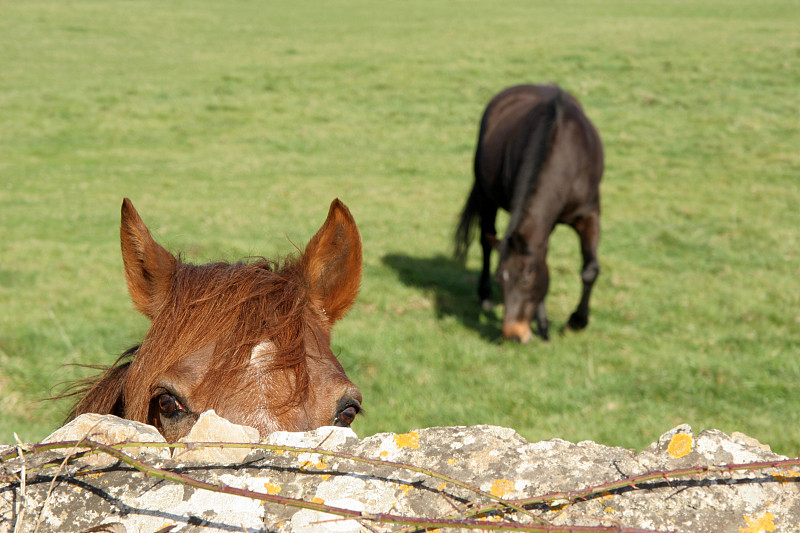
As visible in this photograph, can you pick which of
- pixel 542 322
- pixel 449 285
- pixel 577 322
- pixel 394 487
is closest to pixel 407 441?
pixel 394 487

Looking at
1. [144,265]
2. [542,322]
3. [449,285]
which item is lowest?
[449,285]

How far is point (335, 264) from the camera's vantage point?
229cm

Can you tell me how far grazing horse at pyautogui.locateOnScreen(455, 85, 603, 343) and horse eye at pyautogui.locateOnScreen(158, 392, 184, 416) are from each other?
5011 mm

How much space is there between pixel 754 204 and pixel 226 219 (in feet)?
28.8

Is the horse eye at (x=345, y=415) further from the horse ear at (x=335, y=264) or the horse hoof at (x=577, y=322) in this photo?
the horse hoof at (x=577, y=322)

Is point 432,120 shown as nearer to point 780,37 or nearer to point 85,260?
point 85,260

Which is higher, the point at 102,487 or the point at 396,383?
the point at 102,487

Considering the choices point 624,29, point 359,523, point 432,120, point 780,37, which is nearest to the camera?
point 359,523

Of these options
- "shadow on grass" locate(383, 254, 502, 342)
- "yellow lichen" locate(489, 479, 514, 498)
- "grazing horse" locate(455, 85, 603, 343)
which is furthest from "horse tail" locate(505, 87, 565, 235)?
"yellow lichen" locate(489, 479, 514, 498)

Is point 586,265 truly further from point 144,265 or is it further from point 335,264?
point 144,265

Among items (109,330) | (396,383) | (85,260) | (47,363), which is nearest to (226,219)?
(85,260)

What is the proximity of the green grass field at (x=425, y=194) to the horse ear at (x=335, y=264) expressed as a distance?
13cm

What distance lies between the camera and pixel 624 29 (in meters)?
25.5

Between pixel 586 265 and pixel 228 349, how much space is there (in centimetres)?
600
